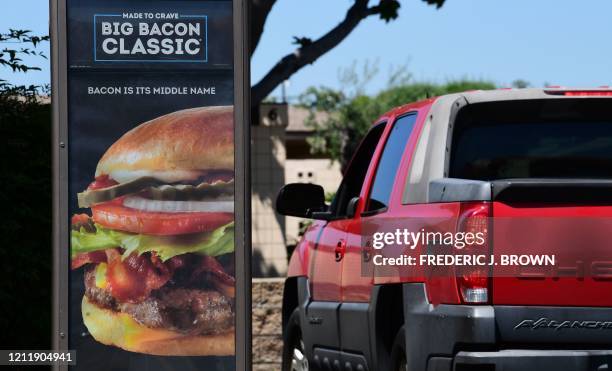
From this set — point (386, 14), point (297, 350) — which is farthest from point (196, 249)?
point (386, 14)

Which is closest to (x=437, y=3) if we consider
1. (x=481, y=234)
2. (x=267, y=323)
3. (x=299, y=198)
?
(x=267, y=323)

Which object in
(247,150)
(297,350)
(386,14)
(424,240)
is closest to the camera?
(424,240)

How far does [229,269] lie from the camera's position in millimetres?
7371

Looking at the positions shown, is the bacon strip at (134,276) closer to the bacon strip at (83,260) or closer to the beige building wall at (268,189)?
the bacon strip at (83,260)

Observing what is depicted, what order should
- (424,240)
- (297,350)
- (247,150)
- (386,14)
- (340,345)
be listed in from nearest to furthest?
(424,240), (247,150), (340,345), (297,350), (386,14)

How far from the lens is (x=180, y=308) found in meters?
7.37

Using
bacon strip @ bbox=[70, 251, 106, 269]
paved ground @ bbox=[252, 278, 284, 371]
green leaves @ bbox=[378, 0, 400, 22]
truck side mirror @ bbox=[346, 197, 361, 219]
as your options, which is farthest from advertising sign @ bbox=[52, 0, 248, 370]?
green leaves @ bbox=[378, 0, 400, 22]

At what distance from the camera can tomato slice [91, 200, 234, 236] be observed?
7.35 metres

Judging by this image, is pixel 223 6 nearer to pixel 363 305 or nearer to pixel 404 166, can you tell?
pixel 404 166

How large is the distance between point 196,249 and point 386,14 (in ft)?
34.9

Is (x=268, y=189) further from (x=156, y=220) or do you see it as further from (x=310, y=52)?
(x=156, y=220)

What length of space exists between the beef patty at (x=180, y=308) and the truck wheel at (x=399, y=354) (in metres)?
0.89

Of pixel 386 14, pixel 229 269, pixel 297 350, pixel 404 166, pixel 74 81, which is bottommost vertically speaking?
pixel 297 350

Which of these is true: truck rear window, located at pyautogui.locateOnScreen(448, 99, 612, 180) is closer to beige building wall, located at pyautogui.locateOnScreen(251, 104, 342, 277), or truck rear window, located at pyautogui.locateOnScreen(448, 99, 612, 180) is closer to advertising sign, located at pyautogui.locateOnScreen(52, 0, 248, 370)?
advertising sign, located at pyautogui.locateOnScreen(52, 0, 248, 370)
